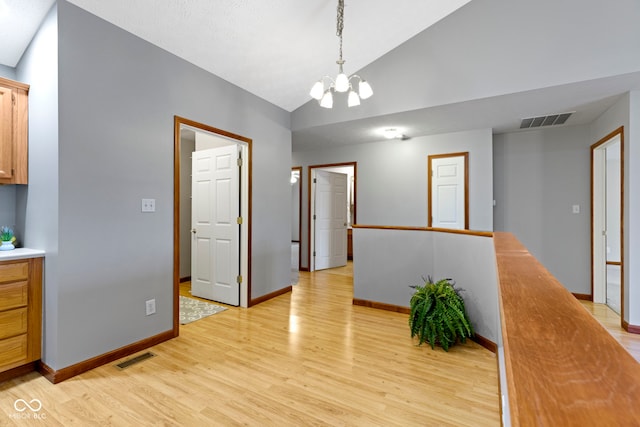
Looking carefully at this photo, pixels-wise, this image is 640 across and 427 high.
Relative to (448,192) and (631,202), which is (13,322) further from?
(631,202)

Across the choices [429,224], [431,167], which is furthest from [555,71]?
[429,224]

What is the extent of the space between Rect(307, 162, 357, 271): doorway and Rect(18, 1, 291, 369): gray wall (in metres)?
3.08

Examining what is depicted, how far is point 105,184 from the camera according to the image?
2.41m

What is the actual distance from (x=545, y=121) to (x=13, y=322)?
19.0ft

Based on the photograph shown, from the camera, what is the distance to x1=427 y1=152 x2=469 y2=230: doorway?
4550 mm

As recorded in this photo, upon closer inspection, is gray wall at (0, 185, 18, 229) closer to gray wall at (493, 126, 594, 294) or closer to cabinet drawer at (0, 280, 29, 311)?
cabinet drawer at (0, 280, 29, 311)

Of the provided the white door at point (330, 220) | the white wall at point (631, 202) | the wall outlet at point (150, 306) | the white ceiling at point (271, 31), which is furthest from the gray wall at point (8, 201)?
the white wall at point (631, 202)

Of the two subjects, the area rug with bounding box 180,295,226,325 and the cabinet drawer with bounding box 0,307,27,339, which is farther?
the area rug with bounding box 180,295,226,325

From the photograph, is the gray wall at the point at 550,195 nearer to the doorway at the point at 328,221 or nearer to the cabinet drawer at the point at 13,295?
the doorway at the point at 328,221

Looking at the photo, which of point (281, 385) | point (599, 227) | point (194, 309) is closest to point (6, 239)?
point (194, 309)

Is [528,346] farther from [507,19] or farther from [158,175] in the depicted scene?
[507,19]

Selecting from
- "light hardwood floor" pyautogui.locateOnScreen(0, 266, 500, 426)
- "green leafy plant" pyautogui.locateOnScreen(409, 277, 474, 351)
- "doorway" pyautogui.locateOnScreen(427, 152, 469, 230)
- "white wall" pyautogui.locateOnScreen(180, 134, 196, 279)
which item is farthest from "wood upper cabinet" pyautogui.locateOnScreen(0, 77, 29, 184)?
"doorway" pyautogui.locateOnScreen(427, 152, 469, 230)

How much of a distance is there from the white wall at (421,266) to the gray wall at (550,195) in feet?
6.65

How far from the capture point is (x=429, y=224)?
4816 mm
